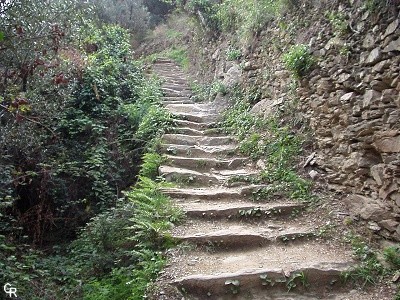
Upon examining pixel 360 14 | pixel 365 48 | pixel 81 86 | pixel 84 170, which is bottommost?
pixel 84 170

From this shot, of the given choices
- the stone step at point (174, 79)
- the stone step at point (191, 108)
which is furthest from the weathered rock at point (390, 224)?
the stone step at point (174, 79)

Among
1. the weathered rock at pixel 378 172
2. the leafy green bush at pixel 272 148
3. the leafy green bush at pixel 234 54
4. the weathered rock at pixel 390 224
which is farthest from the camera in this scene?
the leafy green bush at pixel 234 54

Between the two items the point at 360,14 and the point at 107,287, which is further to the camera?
the point at 360,14

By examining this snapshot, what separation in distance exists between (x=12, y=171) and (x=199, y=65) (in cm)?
777

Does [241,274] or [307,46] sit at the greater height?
[307,46]

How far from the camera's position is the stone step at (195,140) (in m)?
6.72

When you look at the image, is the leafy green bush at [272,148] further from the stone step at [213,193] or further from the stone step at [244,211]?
the stone step at [244,211]

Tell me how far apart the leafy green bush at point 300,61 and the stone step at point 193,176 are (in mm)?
1654

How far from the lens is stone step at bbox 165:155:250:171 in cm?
599

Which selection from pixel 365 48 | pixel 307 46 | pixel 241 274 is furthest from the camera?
pixel 307 46

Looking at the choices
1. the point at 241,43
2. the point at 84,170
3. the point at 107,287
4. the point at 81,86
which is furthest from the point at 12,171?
the point at 241,43

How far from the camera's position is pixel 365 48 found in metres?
4.21

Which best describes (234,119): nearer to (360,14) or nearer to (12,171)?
(360,14)

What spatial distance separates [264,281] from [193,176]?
2.36 meters
